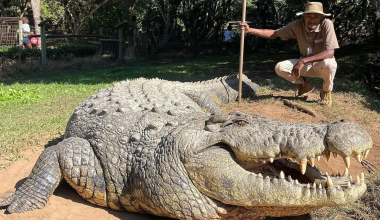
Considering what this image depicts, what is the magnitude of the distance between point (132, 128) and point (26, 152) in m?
2.14

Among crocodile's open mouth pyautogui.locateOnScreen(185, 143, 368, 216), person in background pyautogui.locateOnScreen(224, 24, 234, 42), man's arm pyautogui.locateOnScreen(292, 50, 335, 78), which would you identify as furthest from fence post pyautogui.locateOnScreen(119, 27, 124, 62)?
crocodile's open mouth pyautogui.locateOnScreen(185, 143, 368, 216)

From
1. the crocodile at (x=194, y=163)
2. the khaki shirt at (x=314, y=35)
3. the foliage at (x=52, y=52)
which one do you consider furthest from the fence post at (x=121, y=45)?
the crocodile at (x=194, y=163)

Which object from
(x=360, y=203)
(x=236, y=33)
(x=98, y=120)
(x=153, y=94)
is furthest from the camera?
(x=236, y=33)

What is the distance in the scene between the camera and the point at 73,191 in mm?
3727

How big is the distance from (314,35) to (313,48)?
0.80 feet

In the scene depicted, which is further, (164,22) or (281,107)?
(164,22)

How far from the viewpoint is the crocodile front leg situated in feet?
10.8

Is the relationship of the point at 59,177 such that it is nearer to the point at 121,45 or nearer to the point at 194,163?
the point at 194,163

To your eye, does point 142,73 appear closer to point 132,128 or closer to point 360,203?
point 132,128

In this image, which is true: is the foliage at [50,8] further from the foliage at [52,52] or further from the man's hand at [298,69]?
the man's hand at [298,69]

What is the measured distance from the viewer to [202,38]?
20.1 m

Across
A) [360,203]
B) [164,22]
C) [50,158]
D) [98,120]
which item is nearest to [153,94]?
[98,120]

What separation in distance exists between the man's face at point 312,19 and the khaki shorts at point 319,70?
665mm

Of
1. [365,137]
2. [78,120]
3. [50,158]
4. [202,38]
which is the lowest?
[50,158]
